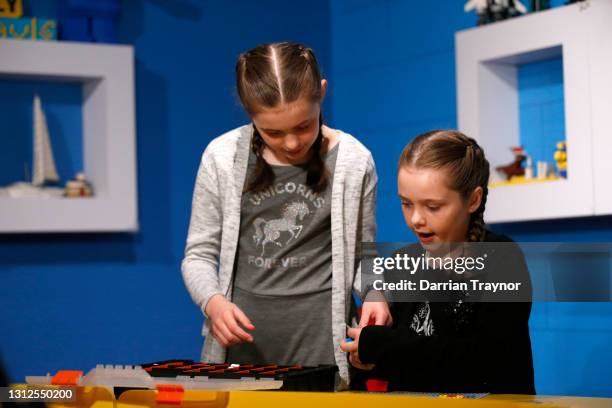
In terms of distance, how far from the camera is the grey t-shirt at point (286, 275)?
161 cm

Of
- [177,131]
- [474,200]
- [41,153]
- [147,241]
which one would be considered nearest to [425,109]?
[177,131]

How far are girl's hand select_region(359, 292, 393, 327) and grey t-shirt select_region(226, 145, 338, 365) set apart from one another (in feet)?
0.87

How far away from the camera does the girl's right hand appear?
4.61 feet

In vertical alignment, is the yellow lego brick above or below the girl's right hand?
above

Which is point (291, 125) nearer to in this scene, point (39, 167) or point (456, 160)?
point (456, 160)

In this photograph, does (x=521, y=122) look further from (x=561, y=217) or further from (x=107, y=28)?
(x=107, y=28)

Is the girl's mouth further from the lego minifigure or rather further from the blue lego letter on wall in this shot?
the blue lego letter on wall

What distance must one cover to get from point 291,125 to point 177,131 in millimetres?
1576

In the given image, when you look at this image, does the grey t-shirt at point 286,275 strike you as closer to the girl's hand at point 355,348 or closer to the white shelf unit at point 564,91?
the girl's hand at point 355,348

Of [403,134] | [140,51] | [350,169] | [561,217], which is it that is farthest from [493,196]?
[140,51]

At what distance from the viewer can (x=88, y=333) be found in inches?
112

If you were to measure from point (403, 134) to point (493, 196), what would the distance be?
538 millimetres

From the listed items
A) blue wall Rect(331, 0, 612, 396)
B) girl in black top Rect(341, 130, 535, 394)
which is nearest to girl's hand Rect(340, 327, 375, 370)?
girl in black top Rect(341, 130, 535, 394)

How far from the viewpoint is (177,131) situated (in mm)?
3020
